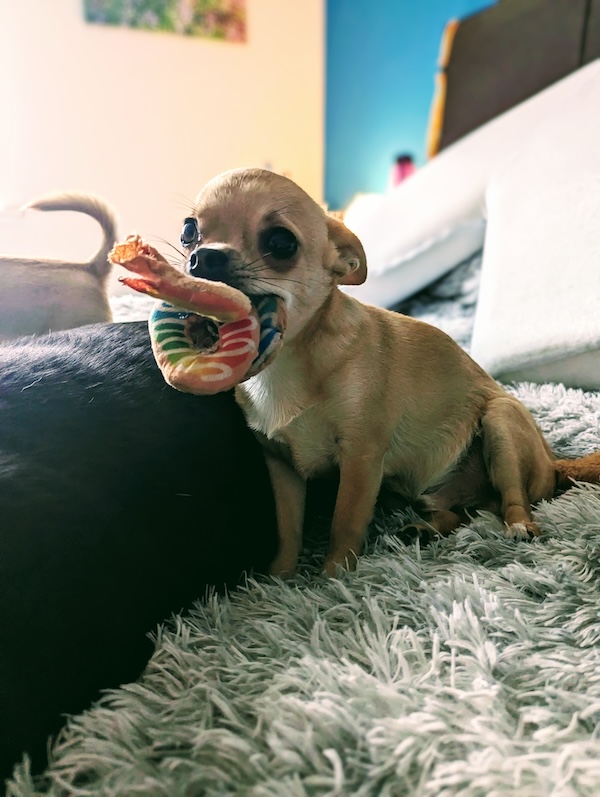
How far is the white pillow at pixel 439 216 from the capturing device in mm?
1864

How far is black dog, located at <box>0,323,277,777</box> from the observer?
0.52 meters

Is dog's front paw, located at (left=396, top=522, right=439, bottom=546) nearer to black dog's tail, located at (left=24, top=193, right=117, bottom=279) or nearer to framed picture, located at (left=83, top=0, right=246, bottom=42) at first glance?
black dog's tail, located at (left=24, top=193, right=117, bottom=279)

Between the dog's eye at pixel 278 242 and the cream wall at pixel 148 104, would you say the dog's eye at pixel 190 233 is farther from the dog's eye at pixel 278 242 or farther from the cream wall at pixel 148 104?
the cream wall at pixel 148 104

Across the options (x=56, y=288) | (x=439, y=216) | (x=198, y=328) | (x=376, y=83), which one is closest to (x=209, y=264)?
(x=198, y=328)

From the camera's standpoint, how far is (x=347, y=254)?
879mm

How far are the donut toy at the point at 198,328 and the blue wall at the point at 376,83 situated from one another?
10.2 feet

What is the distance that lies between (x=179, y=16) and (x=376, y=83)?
1.12m

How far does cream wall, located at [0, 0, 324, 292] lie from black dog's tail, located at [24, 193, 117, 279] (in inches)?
63.3

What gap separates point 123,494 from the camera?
25.0 inches

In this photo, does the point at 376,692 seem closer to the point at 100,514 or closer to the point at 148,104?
the point at 100,514

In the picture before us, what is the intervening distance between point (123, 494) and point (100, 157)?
124 inches

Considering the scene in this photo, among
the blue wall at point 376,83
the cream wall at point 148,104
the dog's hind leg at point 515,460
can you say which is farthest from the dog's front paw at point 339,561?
the blue wall at point 376,83

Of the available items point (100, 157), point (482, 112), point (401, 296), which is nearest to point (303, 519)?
point (401, 296)

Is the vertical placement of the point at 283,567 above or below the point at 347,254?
below
